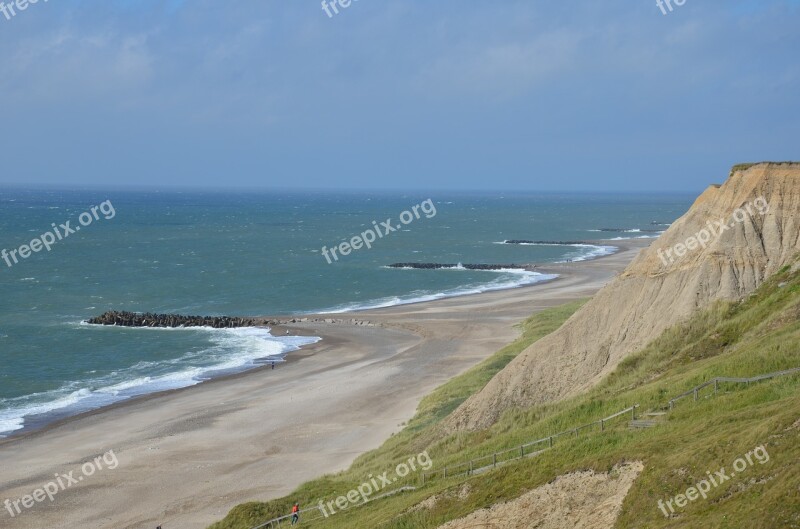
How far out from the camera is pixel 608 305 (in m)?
41.3

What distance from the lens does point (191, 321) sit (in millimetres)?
82438

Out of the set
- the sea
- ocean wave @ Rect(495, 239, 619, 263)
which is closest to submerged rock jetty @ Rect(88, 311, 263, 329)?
the sea

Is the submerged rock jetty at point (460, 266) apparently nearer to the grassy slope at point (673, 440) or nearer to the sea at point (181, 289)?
the sea at point (181, 289)

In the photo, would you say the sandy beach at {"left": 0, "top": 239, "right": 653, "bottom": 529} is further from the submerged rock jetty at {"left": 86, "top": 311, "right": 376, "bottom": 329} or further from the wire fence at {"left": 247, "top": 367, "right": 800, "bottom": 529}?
the submerged rock jetty at {"left": 86, "top": 311, "right": 376, "bottom": 329}

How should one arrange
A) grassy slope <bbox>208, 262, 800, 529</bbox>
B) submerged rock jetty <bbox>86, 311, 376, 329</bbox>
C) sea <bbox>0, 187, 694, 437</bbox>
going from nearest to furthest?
1. grassy slope <bbox>208, 262, 800, 529</bbox>
2. sea <bbox>0, 187, 694, 437</bbox>
3. submerged rock jetty <bbox>86, 311, 376, 329</bbox>

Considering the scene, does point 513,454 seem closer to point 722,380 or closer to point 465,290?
point 722,380

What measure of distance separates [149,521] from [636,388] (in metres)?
19.8

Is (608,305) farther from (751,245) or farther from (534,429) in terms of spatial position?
(534,429)

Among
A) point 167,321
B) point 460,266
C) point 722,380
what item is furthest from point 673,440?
point 460,266

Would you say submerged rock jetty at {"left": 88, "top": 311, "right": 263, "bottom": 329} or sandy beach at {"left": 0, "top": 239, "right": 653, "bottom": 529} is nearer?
sandy beach at {"left": 0, "top": 239, "right": 653, "bottom": 529}

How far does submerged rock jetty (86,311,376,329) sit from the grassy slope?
41.7 metres

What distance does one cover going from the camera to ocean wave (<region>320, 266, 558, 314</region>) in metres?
93.2

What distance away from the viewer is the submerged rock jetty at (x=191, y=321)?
81562 mm

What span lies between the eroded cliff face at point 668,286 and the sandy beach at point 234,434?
911 centimetres
